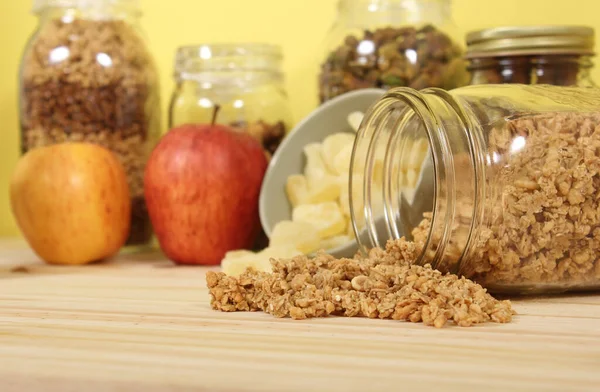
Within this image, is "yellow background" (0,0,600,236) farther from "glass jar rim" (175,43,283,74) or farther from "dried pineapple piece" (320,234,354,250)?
"dried pineapple piece" (320,234,354,250)

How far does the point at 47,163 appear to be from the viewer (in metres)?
1.22

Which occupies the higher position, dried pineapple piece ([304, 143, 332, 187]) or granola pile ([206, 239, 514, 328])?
dried pineapple piece ([304, 143, 332, 187])

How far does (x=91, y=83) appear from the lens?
1292mm

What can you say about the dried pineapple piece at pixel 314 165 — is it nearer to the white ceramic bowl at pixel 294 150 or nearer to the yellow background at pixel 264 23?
the white ceramic bowl at pixel 294 150

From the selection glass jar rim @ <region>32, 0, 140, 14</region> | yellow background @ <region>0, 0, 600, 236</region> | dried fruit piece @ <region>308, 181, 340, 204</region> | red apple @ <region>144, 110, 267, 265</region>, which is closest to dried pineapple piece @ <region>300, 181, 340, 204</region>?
dried fruit piece @ <region>308, 181, 340, 204</region>

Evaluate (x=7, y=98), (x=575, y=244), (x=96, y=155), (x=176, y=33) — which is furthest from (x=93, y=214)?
(x=575, y=244)

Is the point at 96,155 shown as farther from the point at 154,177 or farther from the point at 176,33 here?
the point at 176,33

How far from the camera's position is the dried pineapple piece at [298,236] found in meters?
1.08

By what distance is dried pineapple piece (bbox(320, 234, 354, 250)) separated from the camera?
1111 mm

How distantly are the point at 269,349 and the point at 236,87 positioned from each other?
2.27 ft

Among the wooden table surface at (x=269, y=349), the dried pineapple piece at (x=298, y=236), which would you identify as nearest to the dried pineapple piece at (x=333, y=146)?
the dried pineapple piece at (x=298, y=236)

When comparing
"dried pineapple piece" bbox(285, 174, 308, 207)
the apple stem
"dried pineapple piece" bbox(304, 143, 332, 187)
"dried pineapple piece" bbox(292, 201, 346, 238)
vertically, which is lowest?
"dried pineapple piece" bbox(292, 201, 346, 238)

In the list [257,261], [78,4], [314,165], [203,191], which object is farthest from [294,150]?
[78,4]

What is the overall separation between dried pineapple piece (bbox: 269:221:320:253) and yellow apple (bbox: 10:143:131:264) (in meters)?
0.29
